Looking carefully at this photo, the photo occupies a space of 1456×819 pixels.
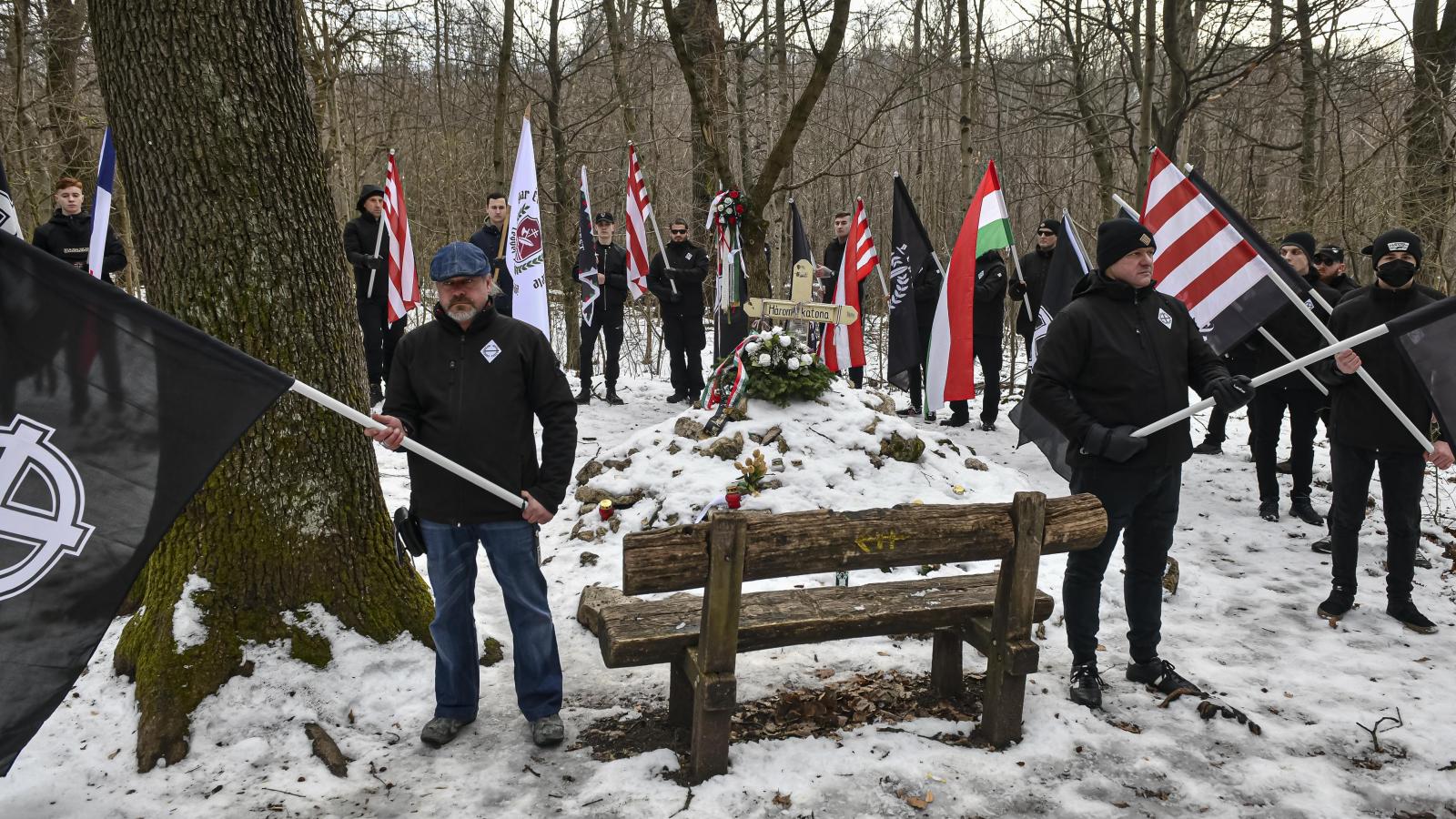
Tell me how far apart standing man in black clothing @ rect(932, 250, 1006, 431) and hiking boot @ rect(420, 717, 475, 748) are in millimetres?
7435

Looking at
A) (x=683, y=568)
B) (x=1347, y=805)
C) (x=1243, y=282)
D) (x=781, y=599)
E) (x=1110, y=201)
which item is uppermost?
(x=1110, y=201)

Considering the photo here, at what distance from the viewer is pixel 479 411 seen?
12.3ft

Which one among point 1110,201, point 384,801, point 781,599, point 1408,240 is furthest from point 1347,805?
point 1110,201

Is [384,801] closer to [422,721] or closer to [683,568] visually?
[422,721]

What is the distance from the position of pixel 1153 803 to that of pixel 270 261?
14.4 feet

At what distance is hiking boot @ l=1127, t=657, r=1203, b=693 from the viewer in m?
4.36

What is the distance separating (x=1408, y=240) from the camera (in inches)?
198

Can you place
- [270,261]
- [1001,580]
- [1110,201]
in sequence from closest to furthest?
[1001,580] → [270,261] → [1110,201]

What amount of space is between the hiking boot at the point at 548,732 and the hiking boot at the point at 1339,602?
15.0 feet

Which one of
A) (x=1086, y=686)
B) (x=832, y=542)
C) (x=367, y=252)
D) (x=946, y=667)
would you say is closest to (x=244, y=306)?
(x=832, y=542)

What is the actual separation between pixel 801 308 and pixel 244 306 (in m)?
4.87

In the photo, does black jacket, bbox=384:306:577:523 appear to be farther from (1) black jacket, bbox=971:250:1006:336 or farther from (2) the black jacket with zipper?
(1) black jacket, bbox=971:250:1006:336

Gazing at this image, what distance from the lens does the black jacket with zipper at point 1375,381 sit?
497cm

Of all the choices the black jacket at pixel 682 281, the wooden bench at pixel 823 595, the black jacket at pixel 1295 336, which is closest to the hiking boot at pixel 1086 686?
the wooden bench at pixel 823 595
